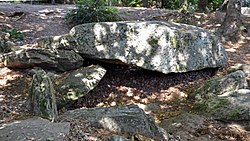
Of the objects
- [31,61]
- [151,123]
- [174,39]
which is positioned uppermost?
[174,39]

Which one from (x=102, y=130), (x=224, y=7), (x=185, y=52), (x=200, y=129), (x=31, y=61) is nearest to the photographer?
(x=102, y=130)

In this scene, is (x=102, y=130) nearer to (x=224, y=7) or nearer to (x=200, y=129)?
(x=200, y=129)

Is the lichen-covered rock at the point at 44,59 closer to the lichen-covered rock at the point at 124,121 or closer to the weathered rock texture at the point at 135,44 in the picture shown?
the weathered rock texture at the point at 135,44

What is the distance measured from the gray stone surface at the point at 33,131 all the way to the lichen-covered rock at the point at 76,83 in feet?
6.34

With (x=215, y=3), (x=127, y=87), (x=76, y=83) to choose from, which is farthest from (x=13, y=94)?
(x=215, y=3)

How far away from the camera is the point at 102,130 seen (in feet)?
14.9

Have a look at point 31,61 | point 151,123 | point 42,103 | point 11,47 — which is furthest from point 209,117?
point 11,47

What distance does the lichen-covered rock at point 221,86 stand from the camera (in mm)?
6977

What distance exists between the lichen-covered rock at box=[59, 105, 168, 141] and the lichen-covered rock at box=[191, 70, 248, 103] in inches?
88.8

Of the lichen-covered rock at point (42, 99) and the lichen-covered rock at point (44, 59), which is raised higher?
the lichen-covered rock at point (44, 59)

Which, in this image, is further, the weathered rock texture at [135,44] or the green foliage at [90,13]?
the green foliage at [90,13]

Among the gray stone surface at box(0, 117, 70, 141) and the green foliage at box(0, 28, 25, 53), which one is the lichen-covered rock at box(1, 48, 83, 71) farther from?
the gray stone surface at box(0, 117, 70, 141)

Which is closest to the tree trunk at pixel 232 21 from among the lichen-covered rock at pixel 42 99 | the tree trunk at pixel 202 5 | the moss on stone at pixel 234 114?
the tree trunk at pixel 202 5

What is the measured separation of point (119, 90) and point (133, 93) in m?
0.36
